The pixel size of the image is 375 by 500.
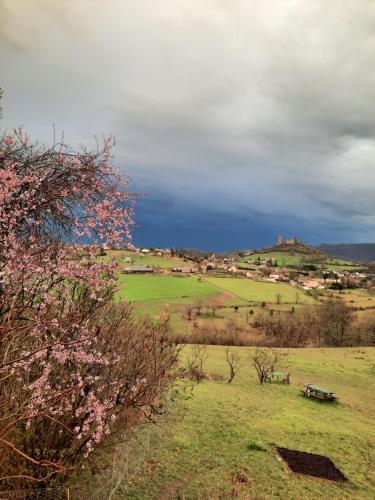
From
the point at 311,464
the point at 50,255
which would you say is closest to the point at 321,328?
the point at 311,464

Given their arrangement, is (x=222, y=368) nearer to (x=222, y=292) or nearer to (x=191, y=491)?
(x=191, y=491)

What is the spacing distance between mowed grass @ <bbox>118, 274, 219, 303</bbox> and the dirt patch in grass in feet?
188

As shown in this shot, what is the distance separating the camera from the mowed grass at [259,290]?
300 feet

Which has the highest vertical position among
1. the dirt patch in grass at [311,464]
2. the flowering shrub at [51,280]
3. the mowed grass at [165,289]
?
the flowering shrub at [51,280]

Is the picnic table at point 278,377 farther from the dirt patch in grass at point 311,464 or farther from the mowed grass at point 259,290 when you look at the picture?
the mowed grass at point 259,290

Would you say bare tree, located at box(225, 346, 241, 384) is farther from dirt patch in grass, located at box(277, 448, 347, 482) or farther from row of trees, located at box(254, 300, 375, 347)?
row of trees, located at box(254, 300, 375, 347)

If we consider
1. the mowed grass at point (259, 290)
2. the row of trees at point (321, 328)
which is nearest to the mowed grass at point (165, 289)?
the mowed grass at point (259, 290)

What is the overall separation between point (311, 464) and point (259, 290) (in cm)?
8775

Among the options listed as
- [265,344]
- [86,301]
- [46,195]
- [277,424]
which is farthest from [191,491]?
[265,344]

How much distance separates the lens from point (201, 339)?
58.4m

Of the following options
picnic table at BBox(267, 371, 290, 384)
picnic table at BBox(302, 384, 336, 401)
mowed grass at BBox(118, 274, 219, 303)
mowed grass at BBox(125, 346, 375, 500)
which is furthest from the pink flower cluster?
mowed grass at BBox(118, 274, 219, 303)

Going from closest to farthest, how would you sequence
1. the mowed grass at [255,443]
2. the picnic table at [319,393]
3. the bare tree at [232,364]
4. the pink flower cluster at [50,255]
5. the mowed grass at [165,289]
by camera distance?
the pink flower cluster at [50,255] < the mowed grass at [255,443] < the picnic table at [319,393] < the bare tree at [232,364] < the mowed grass at [165,289]

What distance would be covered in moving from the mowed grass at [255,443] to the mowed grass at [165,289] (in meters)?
49.3

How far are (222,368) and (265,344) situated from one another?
1162 inches
